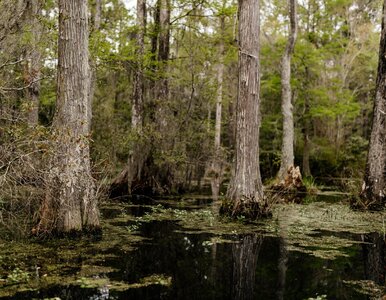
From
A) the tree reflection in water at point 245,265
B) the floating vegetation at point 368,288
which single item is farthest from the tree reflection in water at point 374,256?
the tree reflection in water at point 245,265

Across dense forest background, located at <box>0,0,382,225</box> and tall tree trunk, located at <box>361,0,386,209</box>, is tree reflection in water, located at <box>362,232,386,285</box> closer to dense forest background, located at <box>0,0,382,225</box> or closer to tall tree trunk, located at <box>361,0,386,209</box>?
tall tree trunk, located at <box>361,0,386,209</box>

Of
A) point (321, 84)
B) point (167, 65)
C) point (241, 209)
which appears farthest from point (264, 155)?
point (241, 209)

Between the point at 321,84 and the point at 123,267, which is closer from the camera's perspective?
the point at 123,267

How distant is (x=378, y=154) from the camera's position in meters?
11.0

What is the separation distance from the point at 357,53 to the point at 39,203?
1853 centimetres

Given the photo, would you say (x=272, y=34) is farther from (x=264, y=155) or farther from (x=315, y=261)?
(x=315, y=261)

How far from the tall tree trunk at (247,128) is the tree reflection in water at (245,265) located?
4.96ft

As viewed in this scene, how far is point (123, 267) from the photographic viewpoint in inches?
222

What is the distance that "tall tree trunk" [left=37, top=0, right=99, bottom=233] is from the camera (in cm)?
670

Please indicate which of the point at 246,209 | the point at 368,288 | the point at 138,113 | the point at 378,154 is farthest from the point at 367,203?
the point at 138,113

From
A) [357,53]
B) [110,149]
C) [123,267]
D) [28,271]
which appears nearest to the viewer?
[28,271]

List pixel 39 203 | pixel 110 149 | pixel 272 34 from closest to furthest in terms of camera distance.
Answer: pixel 39 203 < pixel 110 149 < pixel 272 34

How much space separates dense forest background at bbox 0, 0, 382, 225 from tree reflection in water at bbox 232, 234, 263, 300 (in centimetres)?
253

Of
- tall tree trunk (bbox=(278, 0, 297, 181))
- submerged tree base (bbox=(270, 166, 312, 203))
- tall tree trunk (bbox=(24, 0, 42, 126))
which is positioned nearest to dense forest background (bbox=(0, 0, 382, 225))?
tall tree trunk (bbox=(24, 0, 42, 126))
